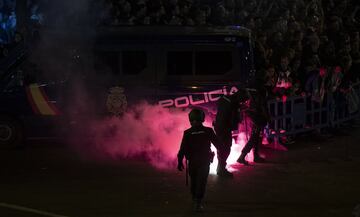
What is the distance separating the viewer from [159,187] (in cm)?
962

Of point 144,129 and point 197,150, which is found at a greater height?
point 197,150

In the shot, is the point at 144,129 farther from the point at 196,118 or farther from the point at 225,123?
the point at 196,118

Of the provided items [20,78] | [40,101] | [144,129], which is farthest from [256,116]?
[20,78]

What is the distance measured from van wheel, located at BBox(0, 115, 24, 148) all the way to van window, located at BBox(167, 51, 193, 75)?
3.02 metres

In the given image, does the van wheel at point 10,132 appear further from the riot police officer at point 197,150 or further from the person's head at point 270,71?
the riot police officer at point 197,150

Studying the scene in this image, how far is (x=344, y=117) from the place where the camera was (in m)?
16.0

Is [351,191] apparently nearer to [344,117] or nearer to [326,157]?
[326,157]

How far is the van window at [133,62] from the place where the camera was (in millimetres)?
12711

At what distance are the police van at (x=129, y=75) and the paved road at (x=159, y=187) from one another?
79cm

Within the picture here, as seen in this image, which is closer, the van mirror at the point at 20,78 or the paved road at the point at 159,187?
the paved road at the point at 159,187

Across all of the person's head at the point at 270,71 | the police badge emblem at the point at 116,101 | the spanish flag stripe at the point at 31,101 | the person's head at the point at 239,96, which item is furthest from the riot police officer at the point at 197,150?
the person's head at the point at 270,71

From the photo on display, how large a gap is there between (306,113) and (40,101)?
5.48 m

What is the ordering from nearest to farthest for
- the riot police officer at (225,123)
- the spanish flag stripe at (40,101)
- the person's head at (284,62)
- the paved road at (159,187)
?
the paved road at (159,187) < the riot police officer at (225,123) < the spanish flag stripe at (40,101) < the person's head at (284,62)

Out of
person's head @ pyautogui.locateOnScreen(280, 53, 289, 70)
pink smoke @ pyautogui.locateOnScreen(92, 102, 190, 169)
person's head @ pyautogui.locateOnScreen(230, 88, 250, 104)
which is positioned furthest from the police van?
person's head @ pyautogui.locateOnScreen(230, 88, 250, 104)
